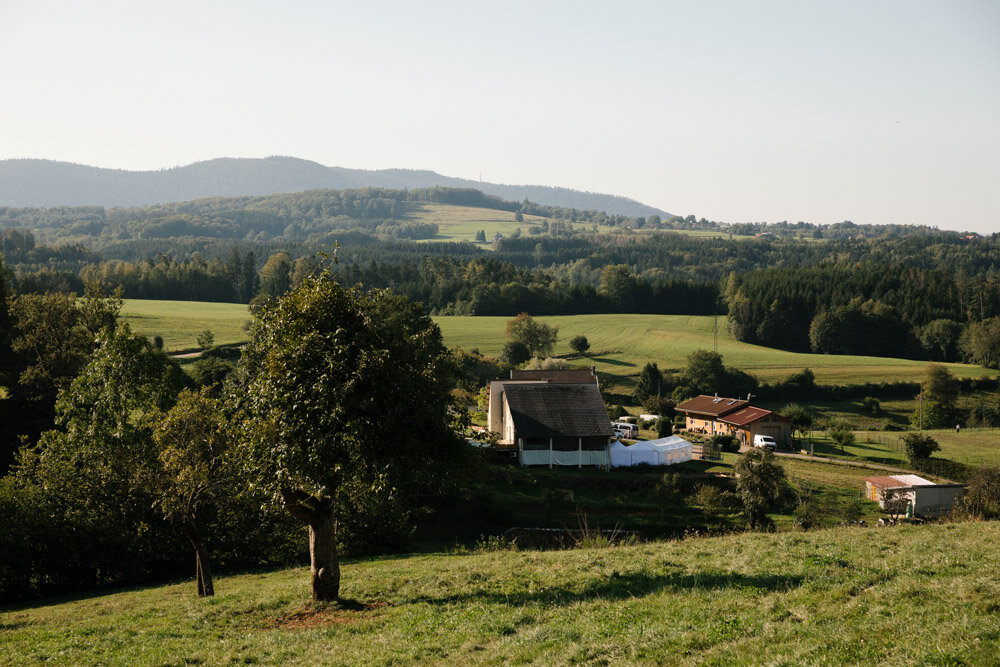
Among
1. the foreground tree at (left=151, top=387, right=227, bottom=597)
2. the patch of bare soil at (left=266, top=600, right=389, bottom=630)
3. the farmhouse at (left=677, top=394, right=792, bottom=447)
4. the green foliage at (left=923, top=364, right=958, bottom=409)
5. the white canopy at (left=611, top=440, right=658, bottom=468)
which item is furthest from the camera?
the green foliage at (left=923, top=364, right=958, bottom=409)

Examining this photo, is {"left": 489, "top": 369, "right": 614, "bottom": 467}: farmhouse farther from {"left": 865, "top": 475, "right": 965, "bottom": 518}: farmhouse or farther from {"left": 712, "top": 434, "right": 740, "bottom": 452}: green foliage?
{"left": 865, "top": 475, "right": 965, "bottom": 518}: farmhouse

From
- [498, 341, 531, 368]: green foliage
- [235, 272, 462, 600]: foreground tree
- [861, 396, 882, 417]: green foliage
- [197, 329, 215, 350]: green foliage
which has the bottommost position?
[861, 396, 882, 417]: green foliage

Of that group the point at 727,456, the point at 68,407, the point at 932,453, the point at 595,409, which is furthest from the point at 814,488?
the point at 68,407

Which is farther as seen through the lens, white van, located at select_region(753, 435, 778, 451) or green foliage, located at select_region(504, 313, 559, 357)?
green foliage, located at select_region(504, 313, 559, 357)

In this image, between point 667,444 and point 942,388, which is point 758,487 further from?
point 942,388

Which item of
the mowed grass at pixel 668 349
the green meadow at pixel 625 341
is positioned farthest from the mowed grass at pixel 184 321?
the mowed grass at pixel 668 349

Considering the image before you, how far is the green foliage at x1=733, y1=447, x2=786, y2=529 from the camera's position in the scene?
35.6 m

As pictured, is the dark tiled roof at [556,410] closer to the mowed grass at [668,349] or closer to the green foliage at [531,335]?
the mowed grass at [668,349]

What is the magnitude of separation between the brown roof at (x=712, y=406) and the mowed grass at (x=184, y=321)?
47038 millimetres

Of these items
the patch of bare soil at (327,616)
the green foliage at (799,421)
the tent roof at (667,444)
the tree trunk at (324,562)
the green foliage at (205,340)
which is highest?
the tree trunk at (324,562)

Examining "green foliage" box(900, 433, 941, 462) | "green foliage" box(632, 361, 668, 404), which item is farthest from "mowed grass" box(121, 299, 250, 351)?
"green foliage" box(900, 433, 941, 462)

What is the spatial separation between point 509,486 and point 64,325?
29083 mm

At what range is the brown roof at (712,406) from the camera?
6850cm

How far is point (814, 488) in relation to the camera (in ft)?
146
